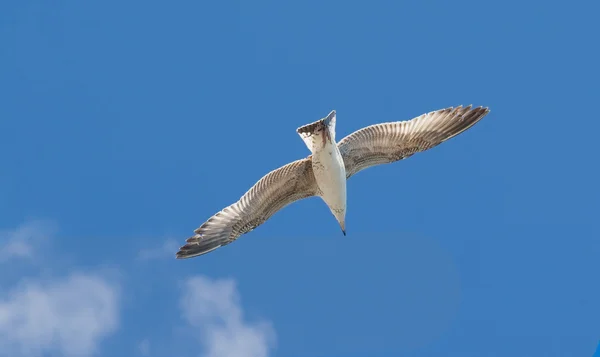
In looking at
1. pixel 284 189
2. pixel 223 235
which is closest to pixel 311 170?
pixel 284 189

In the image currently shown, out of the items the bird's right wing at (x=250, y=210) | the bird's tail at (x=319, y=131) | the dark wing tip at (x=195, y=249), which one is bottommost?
the dark wing tip at (x=195, y=249)

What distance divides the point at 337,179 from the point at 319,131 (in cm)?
125

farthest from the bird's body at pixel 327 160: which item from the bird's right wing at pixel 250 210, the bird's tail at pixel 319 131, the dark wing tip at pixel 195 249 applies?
the dark wing tip at pixel 195 249

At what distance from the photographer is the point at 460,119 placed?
A: 66.2ft

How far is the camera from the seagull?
19.5m

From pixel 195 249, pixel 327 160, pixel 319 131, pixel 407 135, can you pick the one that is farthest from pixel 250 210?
pixel 407 135

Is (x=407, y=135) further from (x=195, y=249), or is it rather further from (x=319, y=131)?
(x=195, y=249)

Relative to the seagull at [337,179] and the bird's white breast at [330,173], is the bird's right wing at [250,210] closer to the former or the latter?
the seagull at [337,179]

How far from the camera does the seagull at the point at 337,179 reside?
64.1 feet

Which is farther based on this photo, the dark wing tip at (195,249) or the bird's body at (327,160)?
the dark wing tip at (195,249)

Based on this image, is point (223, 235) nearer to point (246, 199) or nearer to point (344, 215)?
point (246, 199)

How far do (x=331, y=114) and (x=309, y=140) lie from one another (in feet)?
2.28

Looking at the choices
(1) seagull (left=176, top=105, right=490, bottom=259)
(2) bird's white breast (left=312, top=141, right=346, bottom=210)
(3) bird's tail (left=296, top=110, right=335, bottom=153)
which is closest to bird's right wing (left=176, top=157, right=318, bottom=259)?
(1) seagull (left=176, top=105, right=490, bottom=259)

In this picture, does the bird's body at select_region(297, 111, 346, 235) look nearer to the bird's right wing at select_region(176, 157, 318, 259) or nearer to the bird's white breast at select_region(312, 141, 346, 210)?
the bird's white breast at select_region(312, 141, 346, 210)
